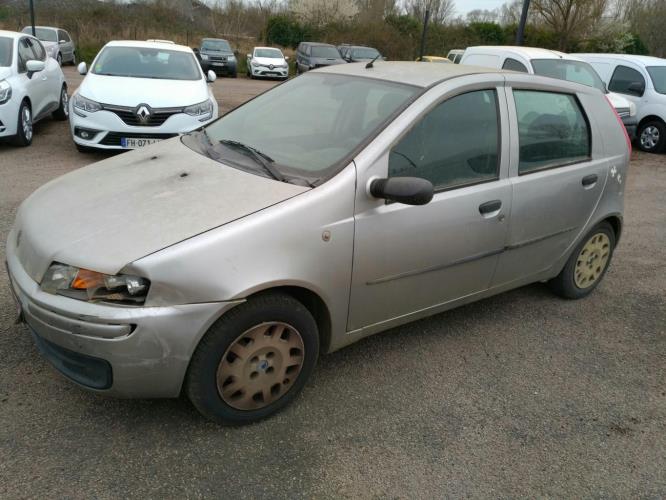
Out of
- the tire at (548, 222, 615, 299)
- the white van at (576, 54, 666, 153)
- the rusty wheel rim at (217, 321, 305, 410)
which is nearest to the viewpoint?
the rusty wheel rim at (217, 321, 305, 410)

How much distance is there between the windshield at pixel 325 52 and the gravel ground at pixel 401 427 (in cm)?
2042

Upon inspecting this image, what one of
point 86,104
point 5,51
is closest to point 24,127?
point 5,51

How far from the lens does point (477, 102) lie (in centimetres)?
331

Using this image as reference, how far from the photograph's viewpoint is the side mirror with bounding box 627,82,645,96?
1122 cm

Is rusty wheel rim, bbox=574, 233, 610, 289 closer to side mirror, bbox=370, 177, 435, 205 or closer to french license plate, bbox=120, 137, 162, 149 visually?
side mirror, bbox=370, 177, 435, 205

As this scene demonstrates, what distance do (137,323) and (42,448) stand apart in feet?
2.52

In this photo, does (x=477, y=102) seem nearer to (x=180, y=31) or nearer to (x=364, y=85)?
(x=364, y=85)

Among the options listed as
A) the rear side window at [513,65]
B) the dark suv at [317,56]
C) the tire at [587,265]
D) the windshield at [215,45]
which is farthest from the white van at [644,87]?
the windshield at [215,45]

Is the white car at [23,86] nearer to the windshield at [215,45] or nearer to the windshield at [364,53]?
the windshield at [364,53]

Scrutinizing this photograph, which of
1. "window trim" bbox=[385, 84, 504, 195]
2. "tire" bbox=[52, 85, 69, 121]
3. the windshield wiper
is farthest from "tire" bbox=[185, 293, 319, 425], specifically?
"tire" bbox=[52, 85, 69, 121]

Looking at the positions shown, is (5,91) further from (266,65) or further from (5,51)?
(266,65)

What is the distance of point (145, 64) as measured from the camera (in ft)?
26.8

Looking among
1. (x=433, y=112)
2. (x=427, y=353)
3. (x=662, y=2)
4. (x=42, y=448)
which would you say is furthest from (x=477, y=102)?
(x=662, y=2)

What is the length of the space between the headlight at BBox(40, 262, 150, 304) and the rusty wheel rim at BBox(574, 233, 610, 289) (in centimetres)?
315
